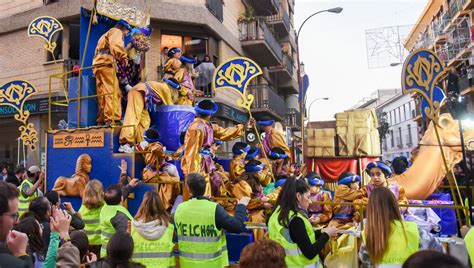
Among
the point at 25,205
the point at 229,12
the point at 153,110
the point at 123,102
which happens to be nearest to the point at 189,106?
the point at 153,110

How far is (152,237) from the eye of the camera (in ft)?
13.3

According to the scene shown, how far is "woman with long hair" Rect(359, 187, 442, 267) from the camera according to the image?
3.20 metres

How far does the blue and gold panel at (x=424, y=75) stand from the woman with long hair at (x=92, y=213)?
4.27 m

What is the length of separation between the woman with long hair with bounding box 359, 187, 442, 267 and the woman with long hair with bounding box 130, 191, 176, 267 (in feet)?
6.49

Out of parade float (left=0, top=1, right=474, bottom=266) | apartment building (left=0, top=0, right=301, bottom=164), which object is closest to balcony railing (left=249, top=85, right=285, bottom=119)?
apartment building (left=0, top=0, right=301, bottom=164)

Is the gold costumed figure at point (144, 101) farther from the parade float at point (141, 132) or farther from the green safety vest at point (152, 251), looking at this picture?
the green safety vest at point (152, 251)

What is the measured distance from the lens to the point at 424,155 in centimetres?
713

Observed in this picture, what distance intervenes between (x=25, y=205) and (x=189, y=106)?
3.76 meters

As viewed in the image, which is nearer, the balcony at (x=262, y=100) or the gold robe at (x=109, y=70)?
the gold robe at (x=109, y=70)

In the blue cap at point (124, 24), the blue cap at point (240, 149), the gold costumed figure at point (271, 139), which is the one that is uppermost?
the blue cap at point (124, 24)

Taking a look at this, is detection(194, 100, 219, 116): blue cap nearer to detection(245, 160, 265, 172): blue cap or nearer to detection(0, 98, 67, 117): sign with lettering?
detection(245, 160, 265, 172): blue cap

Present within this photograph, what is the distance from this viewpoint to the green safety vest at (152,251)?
4.02m

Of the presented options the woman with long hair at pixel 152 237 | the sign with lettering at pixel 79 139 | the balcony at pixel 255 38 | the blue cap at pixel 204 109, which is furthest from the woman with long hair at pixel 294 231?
the balcony at pixel 255 38

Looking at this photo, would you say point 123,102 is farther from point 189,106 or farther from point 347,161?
point 347,161
